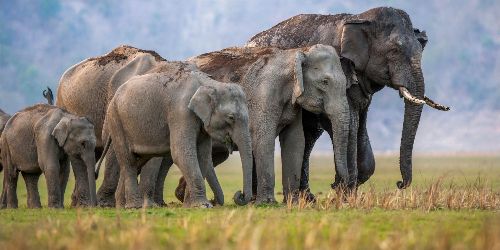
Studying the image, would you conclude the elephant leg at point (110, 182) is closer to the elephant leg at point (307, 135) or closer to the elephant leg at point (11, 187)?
the elephant leg at point (11, 187)

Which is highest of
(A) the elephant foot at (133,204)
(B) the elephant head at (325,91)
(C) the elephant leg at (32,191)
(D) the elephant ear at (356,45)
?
(D) the elephant ear at (356,45)

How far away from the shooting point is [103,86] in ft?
63.9

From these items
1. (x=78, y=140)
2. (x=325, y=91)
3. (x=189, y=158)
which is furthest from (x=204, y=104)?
(x=78, y=140)

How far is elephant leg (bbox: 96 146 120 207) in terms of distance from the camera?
59.4 feet

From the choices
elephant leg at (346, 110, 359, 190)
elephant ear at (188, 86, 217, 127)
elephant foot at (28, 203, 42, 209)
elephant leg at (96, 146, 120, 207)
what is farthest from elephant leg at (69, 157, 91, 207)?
elephant leg at (346, 110, 359, 190)

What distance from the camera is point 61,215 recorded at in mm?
14445

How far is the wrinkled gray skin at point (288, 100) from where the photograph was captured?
17.2 m

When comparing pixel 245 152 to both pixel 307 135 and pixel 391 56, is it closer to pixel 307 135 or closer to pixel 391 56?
pixel 307 135

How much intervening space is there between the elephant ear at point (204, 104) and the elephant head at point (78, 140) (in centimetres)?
264

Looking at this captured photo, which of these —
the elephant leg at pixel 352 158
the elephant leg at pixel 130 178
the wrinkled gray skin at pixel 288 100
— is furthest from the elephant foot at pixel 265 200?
the elephant leg at pixel 352 158

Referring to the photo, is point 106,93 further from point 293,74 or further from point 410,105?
point 410,105

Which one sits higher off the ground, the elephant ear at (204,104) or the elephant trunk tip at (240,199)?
the elephant ear at (204,104)

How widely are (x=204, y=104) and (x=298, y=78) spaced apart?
2.16 metres

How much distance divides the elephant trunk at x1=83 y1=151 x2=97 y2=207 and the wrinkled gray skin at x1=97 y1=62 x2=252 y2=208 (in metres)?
0.43
